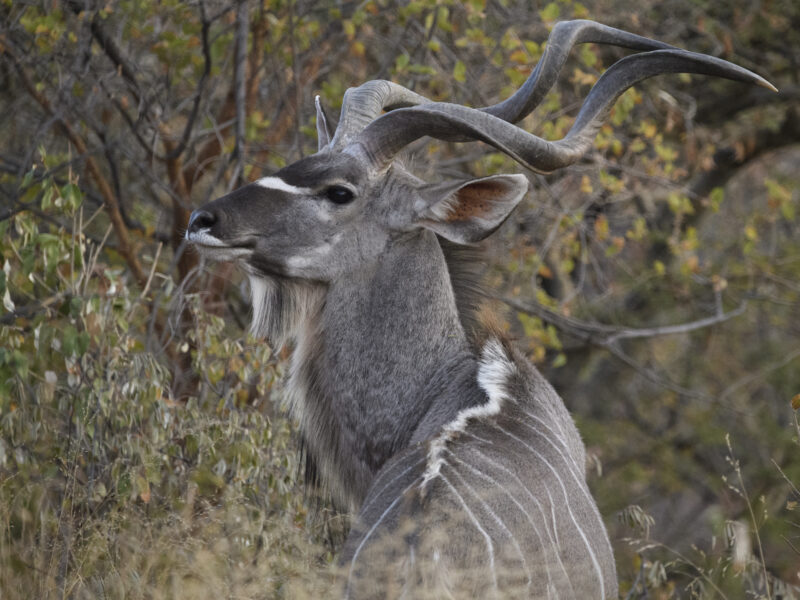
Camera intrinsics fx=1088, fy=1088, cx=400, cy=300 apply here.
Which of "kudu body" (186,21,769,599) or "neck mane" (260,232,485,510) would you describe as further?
"neck mane" (260,232,485,510)

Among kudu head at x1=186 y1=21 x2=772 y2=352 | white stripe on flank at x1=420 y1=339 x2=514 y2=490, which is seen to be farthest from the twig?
white stripe on flank at x1=420 y1=339 x2=514 y2=490

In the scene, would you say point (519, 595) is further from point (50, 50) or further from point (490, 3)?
point (490, 3)

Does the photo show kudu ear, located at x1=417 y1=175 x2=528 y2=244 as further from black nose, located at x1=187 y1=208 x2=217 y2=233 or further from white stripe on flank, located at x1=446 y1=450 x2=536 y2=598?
white stripe on flank, located at x1=446 y1=450 x2=536 y2=598

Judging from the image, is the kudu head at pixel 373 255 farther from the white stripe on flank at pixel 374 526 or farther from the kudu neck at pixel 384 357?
the white stripe on flank at pixel 374 526

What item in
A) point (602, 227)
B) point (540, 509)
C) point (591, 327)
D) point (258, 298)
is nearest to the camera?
point (540, 509)

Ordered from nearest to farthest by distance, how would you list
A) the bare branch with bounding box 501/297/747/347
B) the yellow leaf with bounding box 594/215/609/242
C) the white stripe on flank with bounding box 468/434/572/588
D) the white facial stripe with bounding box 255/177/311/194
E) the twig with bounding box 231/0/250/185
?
the white stripe on flank with bounding box 468/434/572/588, the white facial stripe with bounding box 255/177/311/194, the twig with bounding box 231/0/250/185, the yellow leaf with bounding box 594/215/609/242, the bare branch with bounding box 501/297/747/347

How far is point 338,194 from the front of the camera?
3.99 m

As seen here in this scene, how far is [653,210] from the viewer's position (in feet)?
30.0

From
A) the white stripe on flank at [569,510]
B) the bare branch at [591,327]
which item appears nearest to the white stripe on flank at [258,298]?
the white stripe on flank at [569,510]

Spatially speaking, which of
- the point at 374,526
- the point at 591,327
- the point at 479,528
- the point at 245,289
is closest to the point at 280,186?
the point at 374,526

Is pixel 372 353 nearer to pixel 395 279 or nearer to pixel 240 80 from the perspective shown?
pixel 395 279

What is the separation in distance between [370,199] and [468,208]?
38cm

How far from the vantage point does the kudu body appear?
3.64 meters

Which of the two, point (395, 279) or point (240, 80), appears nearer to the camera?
point (395, 279)
